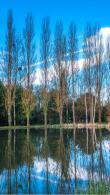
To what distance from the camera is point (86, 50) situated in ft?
129

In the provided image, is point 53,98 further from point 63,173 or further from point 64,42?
point 63,173

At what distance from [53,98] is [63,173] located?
31.5 metres

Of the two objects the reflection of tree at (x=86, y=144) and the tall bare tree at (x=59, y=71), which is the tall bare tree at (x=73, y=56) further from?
the reflection of tree at (x=86, y=144)

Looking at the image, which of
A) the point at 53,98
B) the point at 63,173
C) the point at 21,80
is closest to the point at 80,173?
the point at 63,173

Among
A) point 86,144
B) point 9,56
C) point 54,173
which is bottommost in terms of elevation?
point 54,173

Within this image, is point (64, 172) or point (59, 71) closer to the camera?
point (64, 172)

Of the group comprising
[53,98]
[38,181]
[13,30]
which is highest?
[13,30]

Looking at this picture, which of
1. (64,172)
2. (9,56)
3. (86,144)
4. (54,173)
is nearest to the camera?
(54,173)

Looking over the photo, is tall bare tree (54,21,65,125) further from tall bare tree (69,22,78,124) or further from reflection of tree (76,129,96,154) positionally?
reflection of tree (76,129,96,154)

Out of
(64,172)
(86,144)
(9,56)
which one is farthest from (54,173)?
(9,56)

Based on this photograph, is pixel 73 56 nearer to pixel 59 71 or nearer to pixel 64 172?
pixel 59 71

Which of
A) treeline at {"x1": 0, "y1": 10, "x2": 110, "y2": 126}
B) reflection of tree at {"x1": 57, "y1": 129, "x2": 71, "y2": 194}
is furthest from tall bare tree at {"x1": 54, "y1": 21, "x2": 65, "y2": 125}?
reflection of tree at {"x1": 57, "y1": 129, "x2": 71, "y2": 194}

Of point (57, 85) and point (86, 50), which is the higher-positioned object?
point (86, 50)

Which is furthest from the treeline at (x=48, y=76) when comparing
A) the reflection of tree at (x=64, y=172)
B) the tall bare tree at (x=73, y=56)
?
the reflection of tree at (x=64, y=172)
